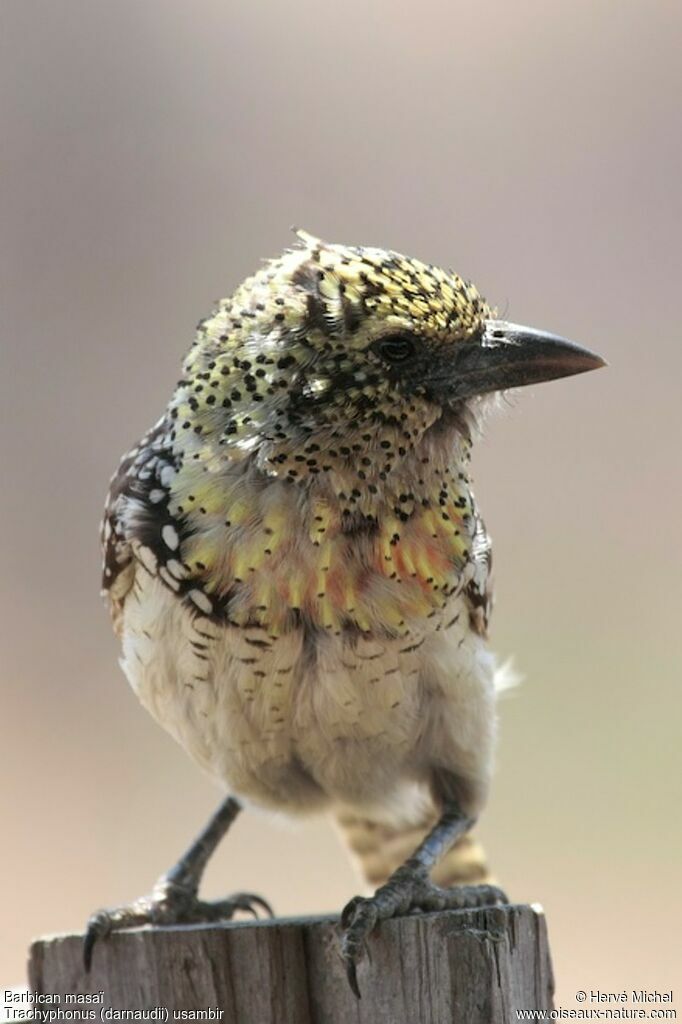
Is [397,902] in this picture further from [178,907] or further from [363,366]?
[363,366]

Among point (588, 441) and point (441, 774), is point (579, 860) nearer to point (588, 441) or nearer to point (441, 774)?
point (588, 441)

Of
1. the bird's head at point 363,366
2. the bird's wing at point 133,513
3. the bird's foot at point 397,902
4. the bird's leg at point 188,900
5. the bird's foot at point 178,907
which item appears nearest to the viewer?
the bird's foot at point 397,902

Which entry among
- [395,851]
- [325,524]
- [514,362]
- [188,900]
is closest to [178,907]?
[188,900]

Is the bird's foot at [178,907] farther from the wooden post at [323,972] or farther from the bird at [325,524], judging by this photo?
the wooden post at [323,972]

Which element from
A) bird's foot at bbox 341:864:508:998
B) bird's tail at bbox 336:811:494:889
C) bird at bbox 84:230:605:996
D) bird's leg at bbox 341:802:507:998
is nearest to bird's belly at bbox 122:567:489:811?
bird at bbox 84:230:605:996

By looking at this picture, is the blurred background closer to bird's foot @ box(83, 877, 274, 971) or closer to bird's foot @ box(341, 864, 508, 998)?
bird's foot @ box(83, 877, 274, 971)

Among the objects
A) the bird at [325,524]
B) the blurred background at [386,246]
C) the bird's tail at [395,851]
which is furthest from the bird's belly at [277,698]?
the blurred background at [386,246]

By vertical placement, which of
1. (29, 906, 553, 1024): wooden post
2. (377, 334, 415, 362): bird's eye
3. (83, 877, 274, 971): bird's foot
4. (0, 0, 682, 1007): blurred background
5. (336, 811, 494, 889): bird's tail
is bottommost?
(29, 906, 553, 1024): wooden post
